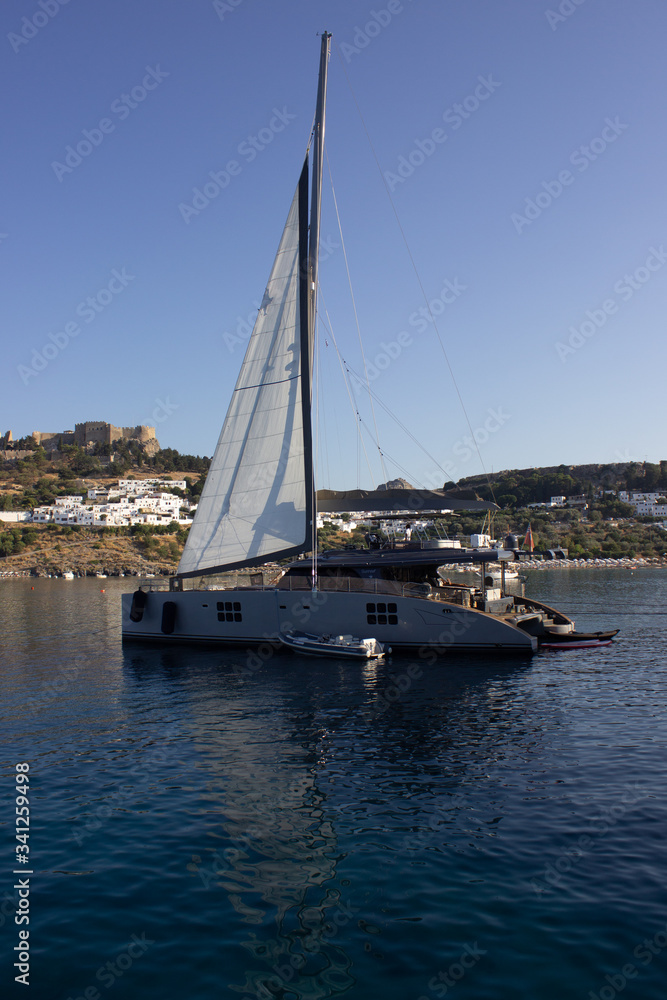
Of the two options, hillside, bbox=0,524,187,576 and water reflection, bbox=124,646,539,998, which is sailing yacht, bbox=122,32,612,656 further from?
hillside, bbox=0,524,187,576

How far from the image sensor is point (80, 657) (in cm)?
3170

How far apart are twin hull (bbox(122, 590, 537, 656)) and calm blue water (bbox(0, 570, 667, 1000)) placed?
5897mm

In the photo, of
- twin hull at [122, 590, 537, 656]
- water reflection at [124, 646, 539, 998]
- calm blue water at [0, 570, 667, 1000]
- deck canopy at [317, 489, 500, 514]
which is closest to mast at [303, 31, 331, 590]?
twin hull at [122, 590, 537, 656]

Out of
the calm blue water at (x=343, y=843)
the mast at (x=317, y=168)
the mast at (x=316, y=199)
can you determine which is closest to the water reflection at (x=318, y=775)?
the calm blue water at (x=343, y=843)

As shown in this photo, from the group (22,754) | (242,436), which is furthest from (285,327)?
(22,754)

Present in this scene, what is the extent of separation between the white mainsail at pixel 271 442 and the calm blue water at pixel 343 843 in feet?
28.6

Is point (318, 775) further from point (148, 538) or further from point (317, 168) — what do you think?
point (148, 538)

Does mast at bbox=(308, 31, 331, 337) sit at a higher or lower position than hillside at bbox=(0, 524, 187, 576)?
higher

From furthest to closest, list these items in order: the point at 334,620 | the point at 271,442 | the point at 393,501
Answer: the point at 393,501 < the point at 334,620 < the point at 271,442

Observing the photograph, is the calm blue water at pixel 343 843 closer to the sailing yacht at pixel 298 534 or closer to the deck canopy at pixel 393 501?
the sailing yacht at pixel 298 534

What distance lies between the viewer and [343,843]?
11320 millimetres

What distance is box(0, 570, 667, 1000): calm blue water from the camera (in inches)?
317

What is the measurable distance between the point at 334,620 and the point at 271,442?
28.0 ft

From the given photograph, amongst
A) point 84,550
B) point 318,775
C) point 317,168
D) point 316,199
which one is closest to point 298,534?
point 316,199
